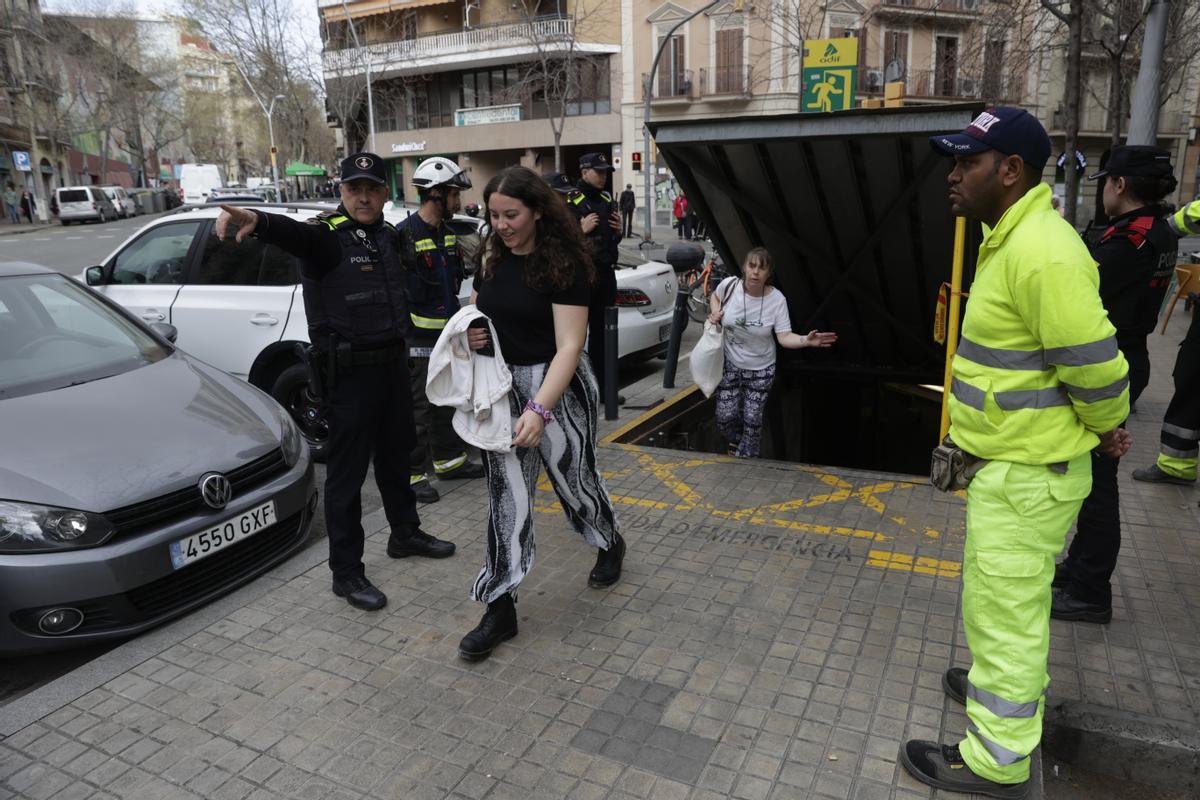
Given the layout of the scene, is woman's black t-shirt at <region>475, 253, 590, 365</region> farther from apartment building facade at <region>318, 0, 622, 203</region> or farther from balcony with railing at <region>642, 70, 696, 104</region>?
balcony with railing at <region>642, 70, 696, 104</region>

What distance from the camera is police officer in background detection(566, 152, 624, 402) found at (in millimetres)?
6367

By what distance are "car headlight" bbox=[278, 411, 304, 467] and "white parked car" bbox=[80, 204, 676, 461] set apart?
1.28 m

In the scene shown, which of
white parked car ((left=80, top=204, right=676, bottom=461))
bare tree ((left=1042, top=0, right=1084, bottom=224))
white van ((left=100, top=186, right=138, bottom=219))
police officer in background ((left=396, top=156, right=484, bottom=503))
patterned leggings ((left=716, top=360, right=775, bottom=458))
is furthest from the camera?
white van ((left=100, top=186, right=138, bottom=219))

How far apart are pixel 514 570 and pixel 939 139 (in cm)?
224

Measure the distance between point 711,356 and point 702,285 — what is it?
735 cm

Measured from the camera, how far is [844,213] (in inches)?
240

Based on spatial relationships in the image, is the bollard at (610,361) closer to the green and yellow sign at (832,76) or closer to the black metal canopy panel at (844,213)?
the black metal canopy panel at (844,213)

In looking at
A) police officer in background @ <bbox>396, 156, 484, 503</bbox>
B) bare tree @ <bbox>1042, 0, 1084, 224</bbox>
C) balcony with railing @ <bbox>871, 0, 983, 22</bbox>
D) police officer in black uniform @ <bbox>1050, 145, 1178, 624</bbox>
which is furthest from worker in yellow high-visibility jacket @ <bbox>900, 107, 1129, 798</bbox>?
balcony with railing @ <bbox>871, 0, 983, 22</bbox>

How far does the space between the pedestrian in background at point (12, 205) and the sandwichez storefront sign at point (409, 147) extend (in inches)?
801

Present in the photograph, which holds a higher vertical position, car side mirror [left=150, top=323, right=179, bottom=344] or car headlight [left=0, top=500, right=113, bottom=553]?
car side mirror [left=150, top=323, right=179, bottom=344]

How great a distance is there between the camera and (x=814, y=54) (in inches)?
325

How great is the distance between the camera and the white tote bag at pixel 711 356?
578 cm

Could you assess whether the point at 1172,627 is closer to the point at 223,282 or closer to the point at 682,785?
the point at 682,785

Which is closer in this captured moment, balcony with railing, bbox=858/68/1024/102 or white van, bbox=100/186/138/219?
balcony with railing, bbox=858/68/1024/102
